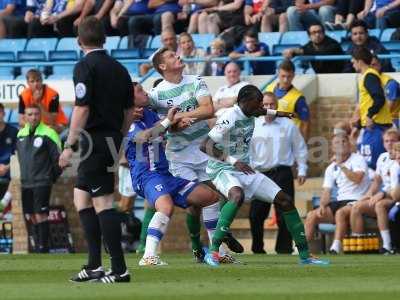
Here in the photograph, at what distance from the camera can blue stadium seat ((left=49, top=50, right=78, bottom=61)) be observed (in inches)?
1014

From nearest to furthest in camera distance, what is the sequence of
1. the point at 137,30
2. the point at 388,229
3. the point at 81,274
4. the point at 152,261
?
1. the point at 81,274
2. the point at 152,261
3. the point at 388,229
4. the point at 137,30

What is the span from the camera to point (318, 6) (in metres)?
23.6

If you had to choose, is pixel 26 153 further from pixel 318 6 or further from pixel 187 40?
pixel 318 6

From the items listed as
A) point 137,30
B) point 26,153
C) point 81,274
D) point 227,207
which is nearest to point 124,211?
point 26,153

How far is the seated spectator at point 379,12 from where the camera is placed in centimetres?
2295

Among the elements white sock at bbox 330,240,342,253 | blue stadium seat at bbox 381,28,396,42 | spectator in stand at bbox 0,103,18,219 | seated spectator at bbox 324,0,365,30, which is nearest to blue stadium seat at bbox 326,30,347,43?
seated spectator at bbox 324,0,365,30

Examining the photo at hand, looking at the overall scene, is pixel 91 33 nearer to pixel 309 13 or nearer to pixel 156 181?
pixel 156 181

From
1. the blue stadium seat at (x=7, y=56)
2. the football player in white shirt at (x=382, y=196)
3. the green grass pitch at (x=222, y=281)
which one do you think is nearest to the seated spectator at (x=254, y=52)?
the football player in white shirt at (x=382, y=196)

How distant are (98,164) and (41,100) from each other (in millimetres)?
10550

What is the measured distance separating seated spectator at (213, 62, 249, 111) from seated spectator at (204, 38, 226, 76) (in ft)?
6.48

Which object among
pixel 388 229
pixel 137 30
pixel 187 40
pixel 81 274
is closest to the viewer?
pixel 81 274

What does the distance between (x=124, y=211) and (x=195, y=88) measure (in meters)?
6.94

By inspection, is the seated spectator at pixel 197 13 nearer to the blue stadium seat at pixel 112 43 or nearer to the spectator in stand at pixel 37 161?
the blue stadium seat at pixel 112 43

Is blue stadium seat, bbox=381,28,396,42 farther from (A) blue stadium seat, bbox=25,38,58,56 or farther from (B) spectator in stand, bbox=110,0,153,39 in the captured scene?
(A) blue stadium seat, bbox=25,38,58,56
